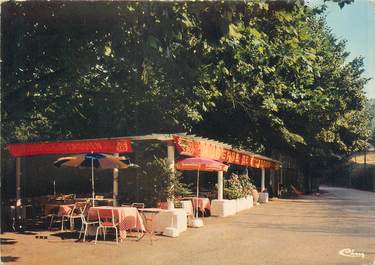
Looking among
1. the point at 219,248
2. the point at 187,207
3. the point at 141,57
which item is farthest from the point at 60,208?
the point at 141,57

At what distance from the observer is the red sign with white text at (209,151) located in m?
15.5

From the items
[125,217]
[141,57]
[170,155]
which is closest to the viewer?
[141,57]

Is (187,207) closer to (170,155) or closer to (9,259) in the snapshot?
Result: (170,155)

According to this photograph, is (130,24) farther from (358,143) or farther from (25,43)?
(358,143)

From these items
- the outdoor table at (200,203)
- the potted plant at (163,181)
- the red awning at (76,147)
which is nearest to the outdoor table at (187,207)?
the potted plant at (163,181)

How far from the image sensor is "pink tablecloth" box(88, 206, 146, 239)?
12328mm

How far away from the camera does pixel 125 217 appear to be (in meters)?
12.4

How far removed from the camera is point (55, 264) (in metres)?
9.33

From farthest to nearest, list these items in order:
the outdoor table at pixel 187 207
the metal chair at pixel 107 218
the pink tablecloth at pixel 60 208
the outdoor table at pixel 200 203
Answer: the outdoor table at pixel 200 203
the outdoor table at pixel 187 207
the pink tablecloth at pixel 60 208
the metal chair at pixel 107 218

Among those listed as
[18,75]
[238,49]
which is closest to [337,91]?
[238,49]

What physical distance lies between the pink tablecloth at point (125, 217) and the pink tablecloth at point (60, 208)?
2.04 m

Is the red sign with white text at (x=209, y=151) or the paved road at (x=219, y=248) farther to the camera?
the red sign with white text at (x=209, y=151)

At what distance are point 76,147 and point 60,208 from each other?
214cm

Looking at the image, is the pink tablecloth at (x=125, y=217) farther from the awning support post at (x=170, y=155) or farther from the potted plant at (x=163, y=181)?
the awning support post at (x=170, y=155)
